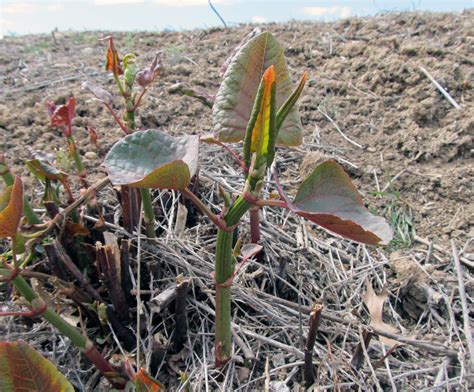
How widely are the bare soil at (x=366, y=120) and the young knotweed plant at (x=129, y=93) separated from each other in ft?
1.32

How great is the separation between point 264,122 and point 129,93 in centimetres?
60

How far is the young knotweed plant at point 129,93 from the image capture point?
1.16 metres

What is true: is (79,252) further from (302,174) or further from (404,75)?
(404,75)

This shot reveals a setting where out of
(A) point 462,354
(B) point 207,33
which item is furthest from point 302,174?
(B) point 207,33

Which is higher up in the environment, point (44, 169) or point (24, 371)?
point (44, 169)

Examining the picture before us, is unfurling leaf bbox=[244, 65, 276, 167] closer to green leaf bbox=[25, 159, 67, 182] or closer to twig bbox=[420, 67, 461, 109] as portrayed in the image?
green leaf bbox=[25, 159, 67, 182]

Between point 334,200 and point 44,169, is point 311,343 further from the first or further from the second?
point 44,169

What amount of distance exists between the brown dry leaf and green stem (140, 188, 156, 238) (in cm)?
→ 68

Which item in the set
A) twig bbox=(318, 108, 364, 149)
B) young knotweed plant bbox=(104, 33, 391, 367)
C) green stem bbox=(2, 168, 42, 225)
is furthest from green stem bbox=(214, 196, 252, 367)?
twig bbox=(318, 108, 364, 149)

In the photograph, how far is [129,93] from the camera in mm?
1162

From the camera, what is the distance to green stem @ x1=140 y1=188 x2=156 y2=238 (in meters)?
1.26

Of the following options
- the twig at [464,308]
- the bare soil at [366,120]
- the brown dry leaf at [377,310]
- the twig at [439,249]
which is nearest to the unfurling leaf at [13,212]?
the bare soil at [366,120]

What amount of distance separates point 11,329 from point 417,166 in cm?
169

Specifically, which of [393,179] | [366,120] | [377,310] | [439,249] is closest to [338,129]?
[366,120]
